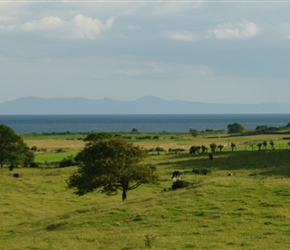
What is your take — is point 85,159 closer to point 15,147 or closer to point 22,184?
point 22,184

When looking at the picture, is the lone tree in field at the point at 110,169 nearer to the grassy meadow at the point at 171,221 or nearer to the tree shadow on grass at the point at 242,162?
the grassy meadow at the point at 171,221

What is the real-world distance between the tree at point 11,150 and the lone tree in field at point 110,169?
51002 millimetres

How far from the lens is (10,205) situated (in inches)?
2068

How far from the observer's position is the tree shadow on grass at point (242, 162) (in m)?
77.9

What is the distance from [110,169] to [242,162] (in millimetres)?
40431

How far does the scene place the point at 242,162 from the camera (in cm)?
8738

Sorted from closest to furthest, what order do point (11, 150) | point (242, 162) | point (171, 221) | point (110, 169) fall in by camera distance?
point (171, 221) < point (110, 169) < point (242, 162) < point (11, 150)

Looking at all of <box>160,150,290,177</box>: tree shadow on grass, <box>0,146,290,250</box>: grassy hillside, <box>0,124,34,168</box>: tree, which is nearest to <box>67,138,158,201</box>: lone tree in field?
<box>0,146,290,250</box>: grassy hillside

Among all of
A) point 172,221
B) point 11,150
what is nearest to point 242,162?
point 11,150

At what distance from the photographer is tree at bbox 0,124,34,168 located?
102644 millimetres

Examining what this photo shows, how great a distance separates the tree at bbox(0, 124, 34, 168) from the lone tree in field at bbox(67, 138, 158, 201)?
51002mm

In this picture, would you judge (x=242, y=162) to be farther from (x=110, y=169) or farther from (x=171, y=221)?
(x=171, y=221)

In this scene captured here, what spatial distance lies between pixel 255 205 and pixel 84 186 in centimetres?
2018

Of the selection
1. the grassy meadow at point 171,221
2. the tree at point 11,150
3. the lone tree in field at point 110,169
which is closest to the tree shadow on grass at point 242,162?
the lone tree in field at point 110,169
